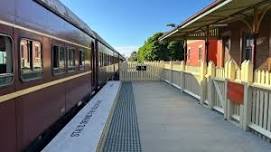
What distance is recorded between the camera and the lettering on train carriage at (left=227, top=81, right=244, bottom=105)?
7.53m

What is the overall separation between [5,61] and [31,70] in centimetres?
107

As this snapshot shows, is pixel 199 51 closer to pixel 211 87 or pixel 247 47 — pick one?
pixel 247 47

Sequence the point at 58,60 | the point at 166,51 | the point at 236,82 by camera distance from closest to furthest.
A: the point at 58,60 → the point at 236,82 → the point at 166,51

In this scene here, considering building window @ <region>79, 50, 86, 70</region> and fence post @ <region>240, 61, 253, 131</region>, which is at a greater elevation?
building window @ <region>79, 50, 86, 70</region>

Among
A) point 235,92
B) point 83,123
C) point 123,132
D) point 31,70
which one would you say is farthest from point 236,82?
point 31,70

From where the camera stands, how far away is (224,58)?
16875 millimetres

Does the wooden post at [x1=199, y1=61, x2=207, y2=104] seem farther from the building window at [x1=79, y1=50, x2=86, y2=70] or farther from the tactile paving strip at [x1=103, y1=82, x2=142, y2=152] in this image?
the building window at [x1=79, y1=50, x2=86, y2=70]

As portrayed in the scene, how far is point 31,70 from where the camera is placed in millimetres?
5102

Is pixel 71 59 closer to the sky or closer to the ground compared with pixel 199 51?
closer to the ground

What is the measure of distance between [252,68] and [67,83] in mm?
4155

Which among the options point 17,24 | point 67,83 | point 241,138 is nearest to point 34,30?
point 17,24

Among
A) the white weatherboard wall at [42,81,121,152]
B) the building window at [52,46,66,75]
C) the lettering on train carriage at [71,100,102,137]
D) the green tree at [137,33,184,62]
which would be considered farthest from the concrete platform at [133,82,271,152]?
the green tree at [137,33,184,62]

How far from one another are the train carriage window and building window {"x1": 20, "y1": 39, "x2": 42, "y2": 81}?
0.46 meters

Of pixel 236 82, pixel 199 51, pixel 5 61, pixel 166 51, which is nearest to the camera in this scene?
pixel 5 61
